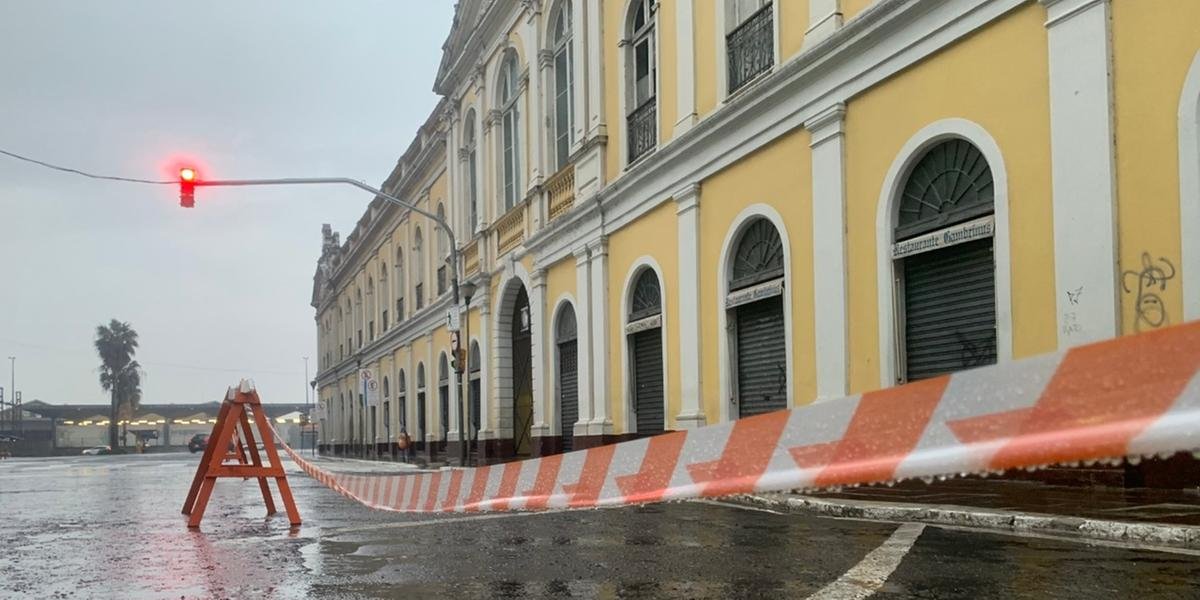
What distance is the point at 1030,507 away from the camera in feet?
25.3

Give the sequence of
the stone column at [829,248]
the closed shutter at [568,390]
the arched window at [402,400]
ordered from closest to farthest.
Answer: the stone column at [829,248] < the closed shutter at [568,390] < the arched window at [402,400]

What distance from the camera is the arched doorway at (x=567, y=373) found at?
20.6 metres

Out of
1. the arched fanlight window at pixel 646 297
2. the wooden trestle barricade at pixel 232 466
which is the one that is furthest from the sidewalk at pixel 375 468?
the wooden trestle barricade at pixel 232 466

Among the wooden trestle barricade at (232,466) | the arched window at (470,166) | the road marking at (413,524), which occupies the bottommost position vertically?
the road marking at (413,524)

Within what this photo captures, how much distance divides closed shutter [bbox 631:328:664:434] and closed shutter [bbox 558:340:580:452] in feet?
8.92

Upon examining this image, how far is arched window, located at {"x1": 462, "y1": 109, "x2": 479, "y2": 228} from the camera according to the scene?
92.7 ft

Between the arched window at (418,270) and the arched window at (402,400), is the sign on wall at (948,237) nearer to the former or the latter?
the arched window at (418,270)

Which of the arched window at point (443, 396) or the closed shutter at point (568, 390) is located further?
the arched window at point (443, 396)

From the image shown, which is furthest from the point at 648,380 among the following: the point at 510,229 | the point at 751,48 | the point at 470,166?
the point at 470,166

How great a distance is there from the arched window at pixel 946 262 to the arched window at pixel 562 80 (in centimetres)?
1078

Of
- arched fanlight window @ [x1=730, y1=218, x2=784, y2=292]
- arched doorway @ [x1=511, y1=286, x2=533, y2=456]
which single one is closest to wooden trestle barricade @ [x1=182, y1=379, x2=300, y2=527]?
arched fanlight window @ [x1=730, y1=218, x2=784, y2=292]

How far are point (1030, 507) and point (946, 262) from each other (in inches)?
134

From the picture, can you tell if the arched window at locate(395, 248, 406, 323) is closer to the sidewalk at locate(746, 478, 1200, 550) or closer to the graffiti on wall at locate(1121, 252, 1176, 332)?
the sidewalk at locate(746, 478, 1200, 550)

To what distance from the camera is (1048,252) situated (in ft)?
29.8
